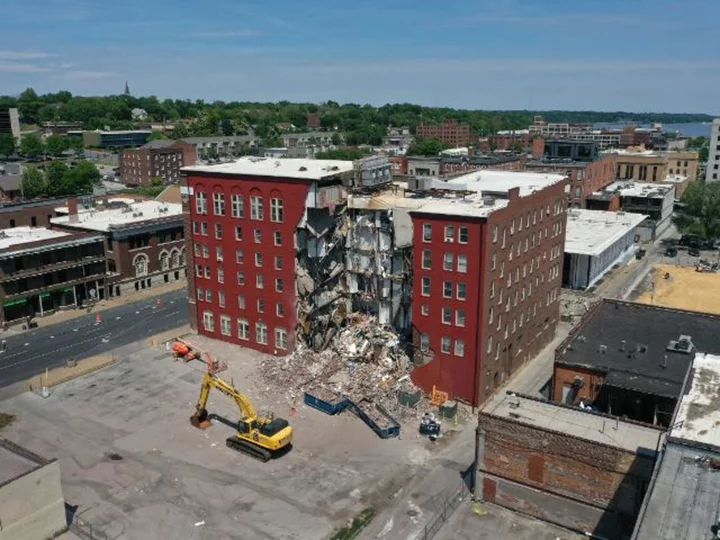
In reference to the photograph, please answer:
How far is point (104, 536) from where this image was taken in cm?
3947

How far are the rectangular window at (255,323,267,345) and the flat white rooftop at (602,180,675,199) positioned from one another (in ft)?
316

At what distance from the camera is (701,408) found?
1486 inches

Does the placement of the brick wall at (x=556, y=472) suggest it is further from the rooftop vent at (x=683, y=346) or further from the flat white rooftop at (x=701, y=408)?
the rooftop vent at (x=683, y=346)

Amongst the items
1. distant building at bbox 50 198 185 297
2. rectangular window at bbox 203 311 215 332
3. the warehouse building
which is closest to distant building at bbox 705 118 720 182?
the warehouse building

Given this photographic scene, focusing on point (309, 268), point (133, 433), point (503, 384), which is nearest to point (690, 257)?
point (503, 384)

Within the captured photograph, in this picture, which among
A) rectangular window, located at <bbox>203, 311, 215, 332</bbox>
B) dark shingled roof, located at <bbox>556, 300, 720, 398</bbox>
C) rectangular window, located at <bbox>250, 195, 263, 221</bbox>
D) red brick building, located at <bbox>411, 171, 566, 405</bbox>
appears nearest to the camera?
dark shingled roof, located at <bbox>556, 300, 720, 398</bbox>

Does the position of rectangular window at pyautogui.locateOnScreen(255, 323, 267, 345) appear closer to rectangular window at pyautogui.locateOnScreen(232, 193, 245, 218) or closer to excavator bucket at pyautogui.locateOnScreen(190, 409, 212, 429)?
rectangular window at pyautogui.locateOnScreen(232, 193, 245, 218)

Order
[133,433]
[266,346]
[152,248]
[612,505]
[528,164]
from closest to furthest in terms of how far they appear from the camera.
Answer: [612,505]
[133,433]
[266,346]
[152,248]
[528,164]

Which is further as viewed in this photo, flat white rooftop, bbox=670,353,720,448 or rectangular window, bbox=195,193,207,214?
rectangular window, bbox=195,193,207,214

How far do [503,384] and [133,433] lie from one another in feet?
105

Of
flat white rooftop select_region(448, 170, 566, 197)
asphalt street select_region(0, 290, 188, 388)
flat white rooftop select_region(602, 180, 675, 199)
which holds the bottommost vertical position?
asphalt street select_region(0, 290, 188, 388)

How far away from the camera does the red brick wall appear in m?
37.8

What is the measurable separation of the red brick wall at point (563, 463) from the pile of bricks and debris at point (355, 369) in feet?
43.0

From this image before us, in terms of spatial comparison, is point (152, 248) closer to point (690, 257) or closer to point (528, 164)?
point (528, 164)
